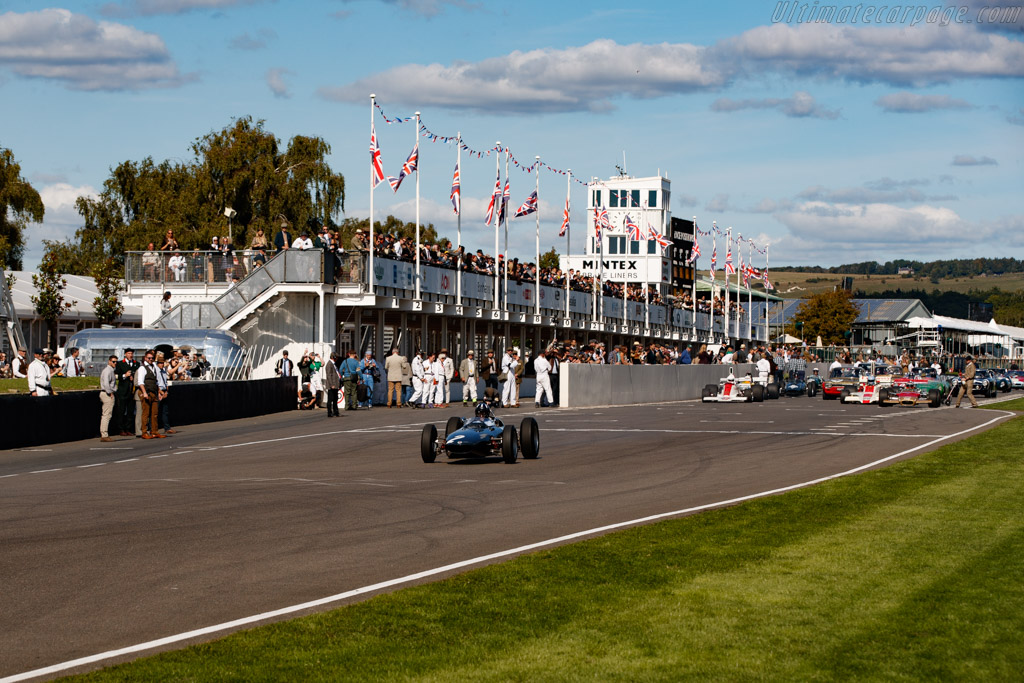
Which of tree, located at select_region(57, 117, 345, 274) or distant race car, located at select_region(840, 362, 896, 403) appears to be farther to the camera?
tree, located at select_region(57, 117, 345, 274)

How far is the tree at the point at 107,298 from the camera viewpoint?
54.2m

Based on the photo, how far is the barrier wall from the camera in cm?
2461

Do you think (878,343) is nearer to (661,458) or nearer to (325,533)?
(661,458)

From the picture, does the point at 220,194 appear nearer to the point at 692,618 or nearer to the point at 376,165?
the point at 376,165

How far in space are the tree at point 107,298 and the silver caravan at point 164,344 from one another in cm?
1621

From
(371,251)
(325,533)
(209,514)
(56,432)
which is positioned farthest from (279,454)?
(371,251)

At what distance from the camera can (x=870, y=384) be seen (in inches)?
1925

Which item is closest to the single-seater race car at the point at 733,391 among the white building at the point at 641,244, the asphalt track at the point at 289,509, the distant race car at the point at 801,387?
the distant race car at the point at 801,387

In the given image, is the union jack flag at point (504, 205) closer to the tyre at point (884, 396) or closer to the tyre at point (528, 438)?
the tyre at point (884, 396)

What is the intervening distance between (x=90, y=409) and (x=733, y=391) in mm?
28713

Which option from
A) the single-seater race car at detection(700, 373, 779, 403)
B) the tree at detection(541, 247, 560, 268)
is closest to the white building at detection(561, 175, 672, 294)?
the tree at detection(541, 247, 560, 268)

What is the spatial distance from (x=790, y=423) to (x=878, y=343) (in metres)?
111

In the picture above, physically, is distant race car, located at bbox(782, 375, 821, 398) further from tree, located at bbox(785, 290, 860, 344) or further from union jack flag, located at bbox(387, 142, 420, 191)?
tree, located at bbox(785, 290, 860, 344)

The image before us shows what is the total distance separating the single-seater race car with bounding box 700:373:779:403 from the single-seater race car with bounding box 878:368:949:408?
516 cm
